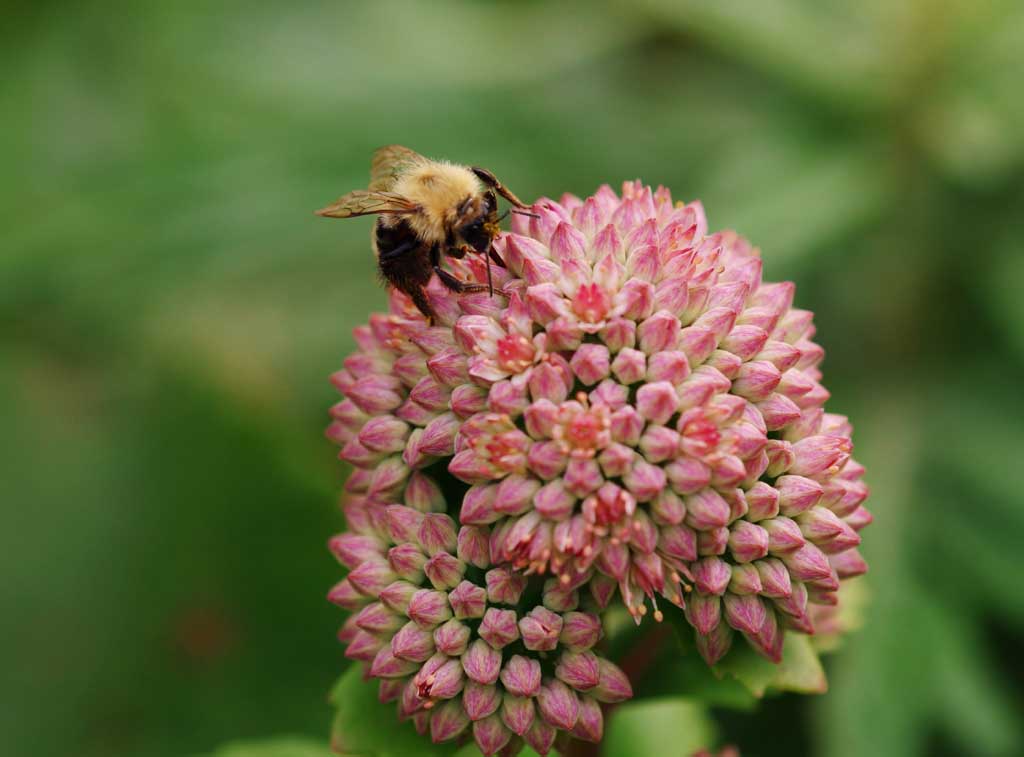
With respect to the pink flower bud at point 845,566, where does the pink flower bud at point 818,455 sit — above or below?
above

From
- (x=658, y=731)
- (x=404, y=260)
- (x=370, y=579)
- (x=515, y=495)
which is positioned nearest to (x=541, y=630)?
(x=515, y=495)

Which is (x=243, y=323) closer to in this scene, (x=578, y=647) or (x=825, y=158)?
(x=825, y=158)

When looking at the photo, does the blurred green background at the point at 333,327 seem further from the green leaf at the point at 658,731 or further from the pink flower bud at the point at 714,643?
the pink flower bud at the point at 714,643

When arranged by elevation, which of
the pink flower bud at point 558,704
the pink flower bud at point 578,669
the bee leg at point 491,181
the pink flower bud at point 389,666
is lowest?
the pink flower bud at point 389,666

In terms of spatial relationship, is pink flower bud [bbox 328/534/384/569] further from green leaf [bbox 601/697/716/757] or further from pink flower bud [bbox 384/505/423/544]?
green leaf [bbox 601/697/716/757]

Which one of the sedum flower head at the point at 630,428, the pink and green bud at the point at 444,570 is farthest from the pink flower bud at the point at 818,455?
the pink and green bud at the point at 444,570

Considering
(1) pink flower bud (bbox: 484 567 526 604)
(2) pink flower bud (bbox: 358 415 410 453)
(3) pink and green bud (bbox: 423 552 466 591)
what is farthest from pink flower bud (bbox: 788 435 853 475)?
(2) pink flower bud (bbox: 358 415 410 453)

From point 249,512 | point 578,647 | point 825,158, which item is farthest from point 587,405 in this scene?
point 249,512

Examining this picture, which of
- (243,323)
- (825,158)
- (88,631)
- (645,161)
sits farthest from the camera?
(243,323)
